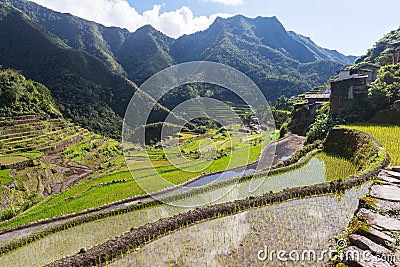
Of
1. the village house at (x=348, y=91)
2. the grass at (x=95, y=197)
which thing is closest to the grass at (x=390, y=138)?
the village house at (x=348, y=91)

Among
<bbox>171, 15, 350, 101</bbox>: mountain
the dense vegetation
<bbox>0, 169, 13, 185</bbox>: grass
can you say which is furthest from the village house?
<bbox>171, 15, 350, 101</bbox>: mountain

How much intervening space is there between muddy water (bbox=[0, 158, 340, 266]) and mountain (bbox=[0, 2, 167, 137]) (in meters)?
42.8

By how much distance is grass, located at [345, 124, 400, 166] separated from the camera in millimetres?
10073

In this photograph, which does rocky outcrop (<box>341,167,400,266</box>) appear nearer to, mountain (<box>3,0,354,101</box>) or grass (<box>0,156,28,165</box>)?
grass (<box>0,156,28,165</box>)

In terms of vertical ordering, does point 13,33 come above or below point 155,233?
above

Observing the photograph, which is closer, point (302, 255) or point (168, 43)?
point (302, 255)

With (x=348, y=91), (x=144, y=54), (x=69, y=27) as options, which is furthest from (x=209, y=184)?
(x=69, y=27)

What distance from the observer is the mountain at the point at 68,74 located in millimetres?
53938

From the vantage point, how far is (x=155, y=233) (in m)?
6.62

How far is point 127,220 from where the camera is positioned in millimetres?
9555

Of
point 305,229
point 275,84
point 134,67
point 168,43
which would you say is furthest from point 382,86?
point 168,43

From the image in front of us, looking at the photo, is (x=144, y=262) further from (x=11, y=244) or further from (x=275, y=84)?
(x=275, y=84)

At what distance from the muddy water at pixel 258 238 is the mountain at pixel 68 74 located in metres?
47.2

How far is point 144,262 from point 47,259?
3814 millimetres
